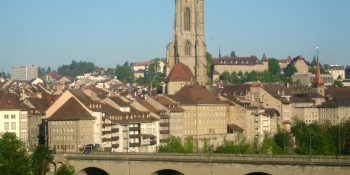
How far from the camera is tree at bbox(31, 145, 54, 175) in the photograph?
278 ft

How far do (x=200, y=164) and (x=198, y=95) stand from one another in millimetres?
47489

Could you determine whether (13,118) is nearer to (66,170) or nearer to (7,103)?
(7,103)

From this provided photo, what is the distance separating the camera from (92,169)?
293ft

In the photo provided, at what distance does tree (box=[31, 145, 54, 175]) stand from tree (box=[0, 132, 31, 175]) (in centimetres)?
70

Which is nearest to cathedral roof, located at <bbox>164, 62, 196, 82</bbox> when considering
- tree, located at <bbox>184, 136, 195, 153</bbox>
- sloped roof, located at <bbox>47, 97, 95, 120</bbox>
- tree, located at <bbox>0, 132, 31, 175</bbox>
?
tree, located at <bbox>184, 136, 195, 153</bbox>

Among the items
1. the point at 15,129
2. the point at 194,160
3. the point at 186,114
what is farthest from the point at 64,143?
the point at 186,114

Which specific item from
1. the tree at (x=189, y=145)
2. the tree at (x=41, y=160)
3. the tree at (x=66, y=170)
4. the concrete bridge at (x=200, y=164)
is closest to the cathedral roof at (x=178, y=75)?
the tree at (x=189, y=145)

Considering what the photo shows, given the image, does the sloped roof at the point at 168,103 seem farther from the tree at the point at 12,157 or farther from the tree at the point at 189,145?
the tree at the point at 12,157

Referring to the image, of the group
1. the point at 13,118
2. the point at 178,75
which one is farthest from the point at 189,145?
the point at 178,75

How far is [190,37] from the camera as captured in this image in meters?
156

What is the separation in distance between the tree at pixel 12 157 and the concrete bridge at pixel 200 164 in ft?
12.6

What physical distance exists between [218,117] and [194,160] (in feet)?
152

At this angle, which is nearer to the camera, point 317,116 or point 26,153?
point 26,153

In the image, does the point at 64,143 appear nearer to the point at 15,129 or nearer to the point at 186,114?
the point at 15,129
